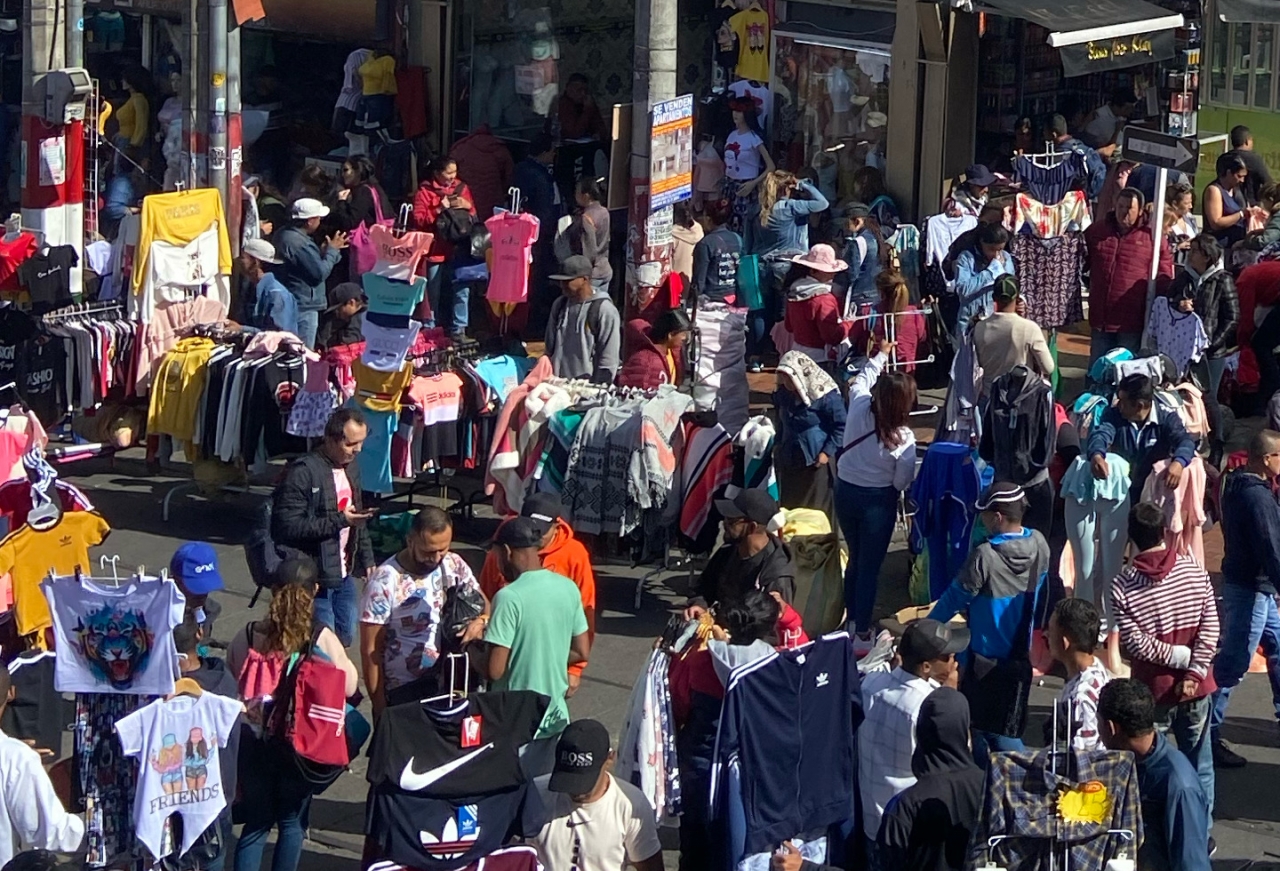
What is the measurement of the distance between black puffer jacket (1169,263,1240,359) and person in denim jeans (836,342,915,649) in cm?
369

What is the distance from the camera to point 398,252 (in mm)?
14156

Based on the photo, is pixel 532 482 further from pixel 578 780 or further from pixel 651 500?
pixel 578 780

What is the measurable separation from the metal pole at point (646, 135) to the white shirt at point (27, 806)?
7871 mm

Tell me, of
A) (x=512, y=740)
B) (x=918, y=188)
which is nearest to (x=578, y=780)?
(x=512, y=740)

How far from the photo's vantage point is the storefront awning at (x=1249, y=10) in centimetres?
1922

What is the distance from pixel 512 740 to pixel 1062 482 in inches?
170

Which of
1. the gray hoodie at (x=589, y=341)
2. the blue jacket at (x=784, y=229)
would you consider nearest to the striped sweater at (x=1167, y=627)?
the gray hoodie at (x=589, y=341)

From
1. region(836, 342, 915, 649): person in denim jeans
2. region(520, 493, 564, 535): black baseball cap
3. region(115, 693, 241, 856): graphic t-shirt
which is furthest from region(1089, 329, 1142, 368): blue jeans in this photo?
region(115, 693, 241, 856): graphic t-shirt

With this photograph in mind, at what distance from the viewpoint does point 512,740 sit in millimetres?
8242

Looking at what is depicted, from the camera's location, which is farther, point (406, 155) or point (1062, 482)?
point (406, 155)

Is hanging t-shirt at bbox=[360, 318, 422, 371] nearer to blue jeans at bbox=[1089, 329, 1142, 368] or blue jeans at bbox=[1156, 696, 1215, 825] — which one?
blue jeans at bbox=[1089, 329, 1142, 368]

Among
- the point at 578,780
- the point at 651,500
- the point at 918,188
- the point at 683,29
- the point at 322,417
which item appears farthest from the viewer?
the point at 683,29

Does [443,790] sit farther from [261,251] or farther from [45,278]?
[45,278]

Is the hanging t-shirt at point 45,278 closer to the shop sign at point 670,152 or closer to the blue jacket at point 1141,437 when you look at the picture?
the shop sign at point 670,152
